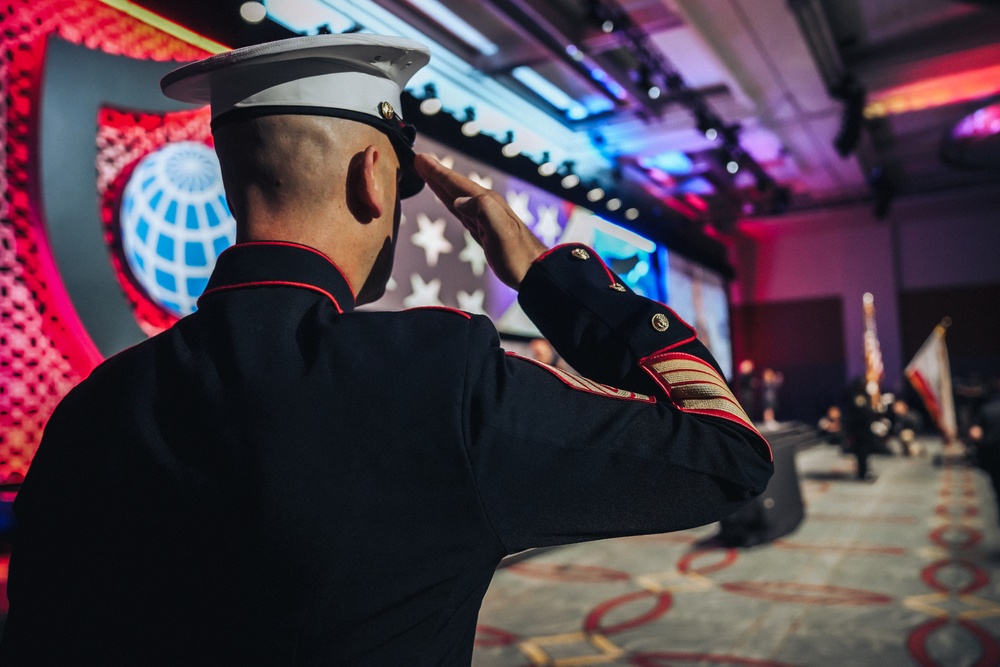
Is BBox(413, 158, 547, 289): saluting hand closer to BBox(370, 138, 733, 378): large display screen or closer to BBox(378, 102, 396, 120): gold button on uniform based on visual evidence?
BBox(378, 102, 396, 120): gold button on uniform

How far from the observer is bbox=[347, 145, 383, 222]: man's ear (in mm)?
704

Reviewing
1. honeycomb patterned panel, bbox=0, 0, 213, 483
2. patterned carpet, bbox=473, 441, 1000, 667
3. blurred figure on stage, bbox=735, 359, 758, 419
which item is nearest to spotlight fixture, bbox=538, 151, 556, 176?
patterned carpet, bbox=473, 441, 1000, 667

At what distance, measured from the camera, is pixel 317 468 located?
1.84 ft

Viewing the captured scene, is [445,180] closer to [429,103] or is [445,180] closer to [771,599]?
[771,599]

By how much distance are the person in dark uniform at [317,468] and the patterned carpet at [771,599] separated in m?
1.88

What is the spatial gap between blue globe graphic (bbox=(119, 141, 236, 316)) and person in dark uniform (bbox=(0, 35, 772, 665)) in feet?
5.37

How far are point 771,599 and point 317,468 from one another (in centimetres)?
287

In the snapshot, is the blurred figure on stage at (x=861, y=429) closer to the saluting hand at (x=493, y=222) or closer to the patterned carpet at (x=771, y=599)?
the patterned carpet at (x=771, y=599)

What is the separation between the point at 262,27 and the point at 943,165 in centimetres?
A: 1024

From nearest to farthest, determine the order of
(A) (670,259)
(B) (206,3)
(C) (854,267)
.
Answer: (B) (206,3) → (A) (670,259) → (C) (854,267)

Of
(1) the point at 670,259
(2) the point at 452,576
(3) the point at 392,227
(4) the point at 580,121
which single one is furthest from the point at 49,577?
(1) the point at 670,259

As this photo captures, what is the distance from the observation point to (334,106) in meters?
0.71

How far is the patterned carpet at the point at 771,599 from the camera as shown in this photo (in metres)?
2.32

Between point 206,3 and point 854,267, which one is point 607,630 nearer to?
point 206,3
